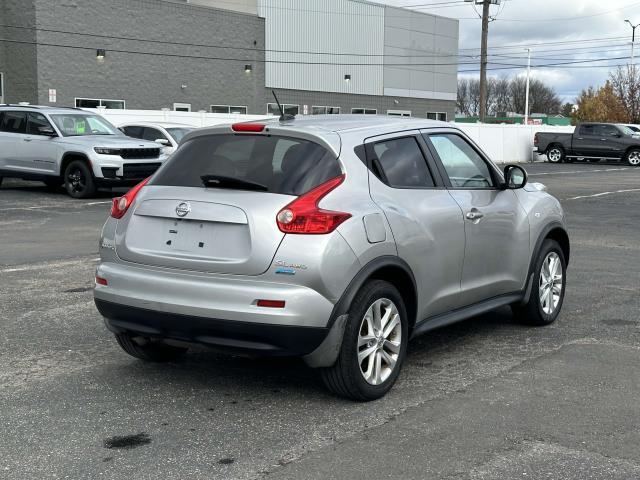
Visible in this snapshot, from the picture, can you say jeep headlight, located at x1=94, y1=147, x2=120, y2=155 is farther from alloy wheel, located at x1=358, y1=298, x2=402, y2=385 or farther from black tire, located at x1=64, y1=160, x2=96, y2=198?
alloy wheel, located at x1=358, y1=298, x2=402, y2=385

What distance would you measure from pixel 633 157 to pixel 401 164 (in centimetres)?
3643

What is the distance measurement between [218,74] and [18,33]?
11.0 m

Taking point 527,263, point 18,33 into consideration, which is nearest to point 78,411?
point 527,263

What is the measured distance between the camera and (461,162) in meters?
6.26

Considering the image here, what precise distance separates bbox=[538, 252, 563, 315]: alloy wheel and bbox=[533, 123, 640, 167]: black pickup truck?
34165 mm

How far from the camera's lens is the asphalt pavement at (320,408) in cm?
410

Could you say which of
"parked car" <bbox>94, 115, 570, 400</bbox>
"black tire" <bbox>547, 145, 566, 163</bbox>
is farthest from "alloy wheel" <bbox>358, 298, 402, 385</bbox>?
"black tire" <bbox>547, 145, 566, 163</bbox>

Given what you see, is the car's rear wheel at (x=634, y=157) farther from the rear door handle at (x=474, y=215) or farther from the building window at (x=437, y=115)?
the rear door handle at (x=474, y=215)

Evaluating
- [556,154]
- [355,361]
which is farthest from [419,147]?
[556,154]

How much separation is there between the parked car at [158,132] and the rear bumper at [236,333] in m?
16.0

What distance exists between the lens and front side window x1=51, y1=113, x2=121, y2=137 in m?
19.2

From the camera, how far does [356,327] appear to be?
15.9ft

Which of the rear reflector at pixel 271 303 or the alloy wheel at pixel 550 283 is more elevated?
the rear reflector at pixel 271 303

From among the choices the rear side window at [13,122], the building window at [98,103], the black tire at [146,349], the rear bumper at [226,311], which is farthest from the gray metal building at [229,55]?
the rear bumper at [226,311]
